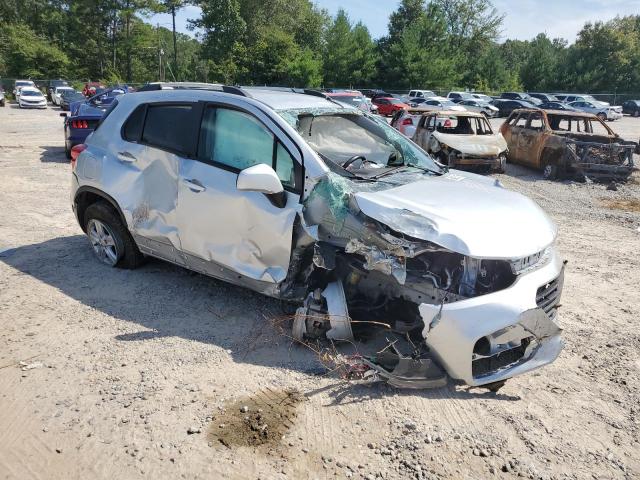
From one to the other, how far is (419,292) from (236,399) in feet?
4.57

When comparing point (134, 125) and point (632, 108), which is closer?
point (134, 125)

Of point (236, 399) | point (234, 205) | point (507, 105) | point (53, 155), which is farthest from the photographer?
point (507, 105)

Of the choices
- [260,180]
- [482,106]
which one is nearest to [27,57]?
[482,106]

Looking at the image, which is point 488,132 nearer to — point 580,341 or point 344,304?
point 580,341

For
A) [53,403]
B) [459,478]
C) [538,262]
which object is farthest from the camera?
[538,262]

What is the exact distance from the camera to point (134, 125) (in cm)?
502

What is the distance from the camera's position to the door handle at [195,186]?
4.28 metres

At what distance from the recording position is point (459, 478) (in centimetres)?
269

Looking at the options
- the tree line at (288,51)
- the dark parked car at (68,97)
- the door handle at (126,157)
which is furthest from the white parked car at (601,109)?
the door handle at (126,157)

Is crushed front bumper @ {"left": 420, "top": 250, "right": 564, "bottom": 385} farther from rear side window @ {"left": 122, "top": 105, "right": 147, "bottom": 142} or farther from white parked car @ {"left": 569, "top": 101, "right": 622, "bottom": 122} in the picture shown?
white parked car @ {"left": 569, "top": 101, "right": 622, "bottom": 122}

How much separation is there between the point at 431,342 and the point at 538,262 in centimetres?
107

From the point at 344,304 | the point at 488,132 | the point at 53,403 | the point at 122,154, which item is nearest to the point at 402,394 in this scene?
the point at 344,304

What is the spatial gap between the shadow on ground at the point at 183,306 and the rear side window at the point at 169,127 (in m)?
1.35

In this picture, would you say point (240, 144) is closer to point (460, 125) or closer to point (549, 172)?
point (460, 125)
